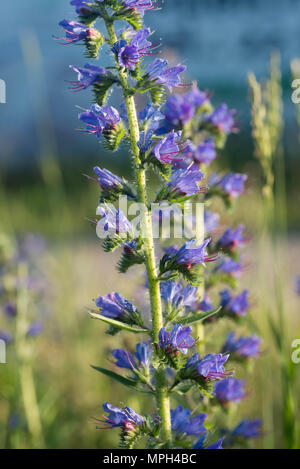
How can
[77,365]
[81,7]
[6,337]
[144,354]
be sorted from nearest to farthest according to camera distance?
1. [81,7]
2. [144,354]
3. [6,337]
4. [77,365]

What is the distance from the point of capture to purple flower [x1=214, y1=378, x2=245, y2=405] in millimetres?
2604

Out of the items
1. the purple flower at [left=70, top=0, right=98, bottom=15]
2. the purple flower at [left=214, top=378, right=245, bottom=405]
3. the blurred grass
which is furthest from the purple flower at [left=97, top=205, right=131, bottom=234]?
the blurred grass

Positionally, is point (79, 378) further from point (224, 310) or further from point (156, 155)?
point (156, 155)

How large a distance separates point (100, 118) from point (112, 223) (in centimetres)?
41

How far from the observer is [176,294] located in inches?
84.9

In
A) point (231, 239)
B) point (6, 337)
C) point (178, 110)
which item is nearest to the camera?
point (178, 110)

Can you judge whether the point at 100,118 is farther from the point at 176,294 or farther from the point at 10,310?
the point at 10,310

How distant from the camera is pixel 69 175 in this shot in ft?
61.4

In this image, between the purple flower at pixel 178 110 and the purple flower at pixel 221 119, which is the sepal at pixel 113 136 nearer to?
the purple flower at pixel 178 110

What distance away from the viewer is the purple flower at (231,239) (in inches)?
108

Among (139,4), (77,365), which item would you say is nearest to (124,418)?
(139,4)

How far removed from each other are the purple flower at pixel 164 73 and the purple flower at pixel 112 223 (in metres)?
0.56

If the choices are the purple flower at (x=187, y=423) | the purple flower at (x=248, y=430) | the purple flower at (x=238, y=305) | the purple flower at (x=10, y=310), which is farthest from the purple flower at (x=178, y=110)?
the purple flower at (x=10, y=310)
